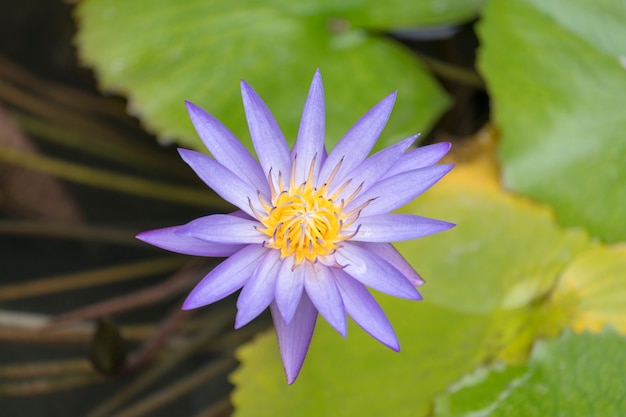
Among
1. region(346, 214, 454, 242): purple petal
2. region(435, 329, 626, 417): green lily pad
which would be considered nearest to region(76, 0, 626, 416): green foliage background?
region(435, 329, 626, 417): green lily pad

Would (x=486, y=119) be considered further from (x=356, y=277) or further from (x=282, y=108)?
(x=356, y=277)

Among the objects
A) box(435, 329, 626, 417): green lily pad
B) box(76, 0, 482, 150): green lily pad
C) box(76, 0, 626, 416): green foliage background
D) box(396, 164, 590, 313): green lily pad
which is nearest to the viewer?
box(435, 329, 626, 417): green lily pad

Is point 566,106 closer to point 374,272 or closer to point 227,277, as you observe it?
point 374,272

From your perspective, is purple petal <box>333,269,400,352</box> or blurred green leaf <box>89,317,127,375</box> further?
blurred green leaf <box>89,317,127,375</box>

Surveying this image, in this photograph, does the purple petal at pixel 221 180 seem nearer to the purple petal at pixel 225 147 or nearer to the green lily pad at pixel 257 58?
the purple petal at pixel 225 147

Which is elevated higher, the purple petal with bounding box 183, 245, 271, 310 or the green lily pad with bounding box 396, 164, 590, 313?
the purple petal with bounding box 183, 245, 271, 310

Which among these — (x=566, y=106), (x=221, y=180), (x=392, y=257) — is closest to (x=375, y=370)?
Answer: (x=392, y=257)

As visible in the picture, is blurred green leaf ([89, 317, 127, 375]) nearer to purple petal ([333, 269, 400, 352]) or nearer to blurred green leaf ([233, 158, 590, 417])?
blurred green leaf ([233, 158, 590, 417])

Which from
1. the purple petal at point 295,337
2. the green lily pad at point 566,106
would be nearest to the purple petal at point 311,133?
the purple petal at point 295,337
